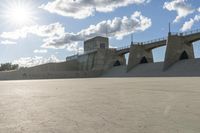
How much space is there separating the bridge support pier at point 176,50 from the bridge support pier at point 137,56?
15.9 meters

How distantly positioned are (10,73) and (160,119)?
98.3 metres

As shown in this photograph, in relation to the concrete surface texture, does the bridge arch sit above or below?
above

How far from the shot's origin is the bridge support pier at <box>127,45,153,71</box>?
272 ft

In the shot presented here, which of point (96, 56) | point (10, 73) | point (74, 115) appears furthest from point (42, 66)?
point (74, 115)

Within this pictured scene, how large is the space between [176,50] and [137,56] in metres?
16.8

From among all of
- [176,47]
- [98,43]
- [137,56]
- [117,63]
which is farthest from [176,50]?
[98,43]

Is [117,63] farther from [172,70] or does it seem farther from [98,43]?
[172,70]

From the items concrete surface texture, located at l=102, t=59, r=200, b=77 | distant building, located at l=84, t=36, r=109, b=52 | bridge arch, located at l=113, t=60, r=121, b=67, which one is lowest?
concrete surface texture, located at l=102, t=59, r=200, b=77

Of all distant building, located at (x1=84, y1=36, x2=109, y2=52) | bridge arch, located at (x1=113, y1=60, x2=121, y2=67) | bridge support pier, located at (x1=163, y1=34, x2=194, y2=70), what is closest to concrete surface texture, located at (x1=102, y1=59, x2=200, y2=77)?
bridge support pier, located at (x1=163, y1=34, x2=194, y2=70)

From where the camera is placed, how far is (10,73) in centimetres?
9919

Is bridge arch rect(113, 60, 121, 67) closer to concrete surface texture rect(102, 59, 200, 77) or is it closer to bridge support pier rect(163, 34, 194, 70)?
concrete surface texture rect(102, 59, 200, 77)

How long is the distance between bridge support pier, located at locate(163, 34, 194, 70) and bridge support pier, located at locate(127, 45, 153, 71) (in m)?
15.9

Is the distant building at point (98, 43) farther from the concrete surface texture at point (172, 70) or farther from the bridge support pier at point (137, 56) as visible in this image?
the concrete surface texture at point (172, 70)

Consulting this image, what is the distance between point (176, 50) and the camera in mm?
69500
